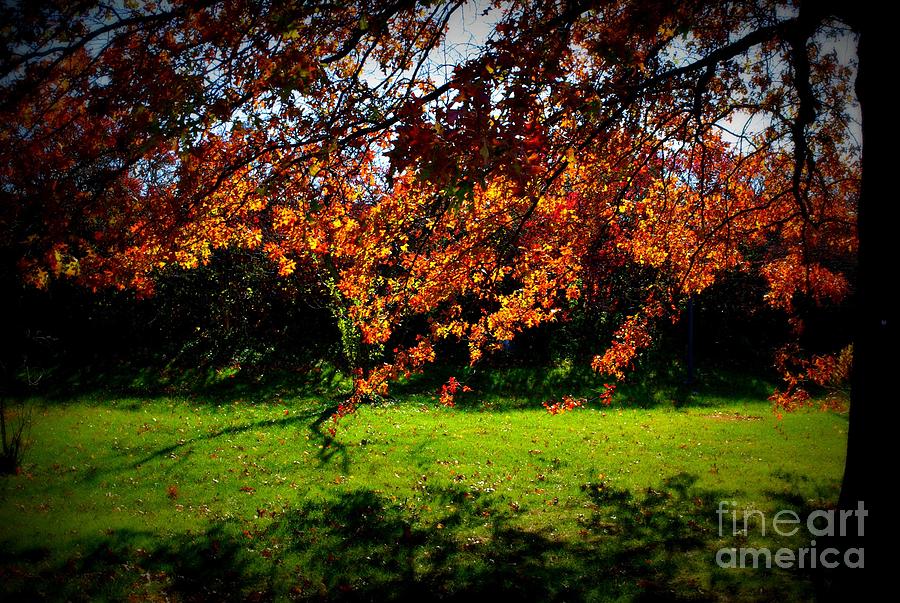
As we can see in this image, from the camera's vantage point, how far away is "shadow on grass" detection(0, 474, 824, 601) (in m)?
5.18

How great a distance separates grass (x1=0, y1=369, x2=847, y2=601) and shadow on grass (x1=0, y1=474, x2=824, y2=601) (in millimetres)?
28

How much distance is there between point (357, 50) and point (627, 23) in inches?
108

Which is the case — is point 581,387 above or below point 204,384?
above

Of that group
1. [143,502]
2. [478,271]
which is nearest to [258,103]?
[478,271]

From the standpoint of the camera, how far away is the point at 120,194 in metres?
5.30

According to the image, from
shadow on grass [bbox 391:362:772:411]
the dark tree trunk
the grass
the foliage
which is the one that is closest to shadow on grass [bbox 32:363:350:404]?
the grass

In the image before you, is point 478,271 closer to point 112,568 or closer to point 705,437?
point 112,568

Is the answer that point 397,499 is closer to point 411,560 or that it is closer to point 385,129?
point 411,560

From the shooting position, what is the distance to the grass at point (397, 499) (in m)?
5.41

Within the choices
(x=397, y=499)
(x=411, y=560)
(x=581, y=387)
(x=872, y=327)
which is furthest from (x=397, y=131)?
(x=581, y=387)

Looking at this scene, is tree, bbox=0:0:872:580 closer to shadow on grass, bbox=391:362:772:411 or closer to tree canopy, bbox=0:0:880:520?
tree canopy, bbox=0:0:880:520

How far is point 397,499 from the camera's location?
7875 mm
